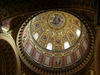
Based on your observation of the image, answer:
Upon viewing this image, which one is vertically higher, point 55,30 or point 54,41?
point 55,30

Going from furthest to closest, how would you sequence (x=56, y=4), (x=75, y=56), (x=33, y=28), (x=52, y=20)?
(x=52, y=20) < (x=33, y=28) < (x=75, y=56) < (x=56, y=4)

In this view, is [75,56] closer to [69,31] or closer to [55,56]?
[55,56]

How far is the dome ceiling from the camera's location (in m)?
22.4

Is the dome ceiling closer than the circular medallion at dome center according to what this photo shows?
Yes

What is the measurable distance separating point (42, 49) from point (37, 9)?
941 centimetres

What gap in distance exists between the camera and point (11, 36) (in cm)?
1873

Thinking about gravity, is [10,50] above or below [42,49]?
below

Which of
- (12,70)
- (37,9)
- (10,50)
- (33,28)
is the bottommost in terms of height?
(12,70)

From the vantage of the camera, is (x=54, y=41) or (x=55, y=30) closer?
(x=54, y=41)

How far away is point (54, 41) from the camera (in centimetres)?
2686

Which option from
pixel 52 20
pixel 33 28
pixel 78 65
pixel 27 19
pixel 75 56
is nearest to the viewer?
pixel 27 19

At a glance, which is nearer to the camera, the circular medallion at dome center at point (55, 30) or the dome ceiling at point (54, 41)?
the dome ceiling at point (54, 41)

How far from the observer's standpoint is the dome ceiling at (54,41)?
2236cm

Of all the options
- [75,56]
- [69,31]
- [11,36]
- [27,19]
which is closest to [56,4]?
[27,19]
